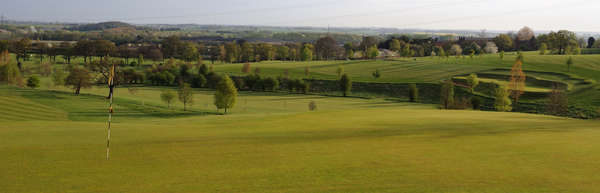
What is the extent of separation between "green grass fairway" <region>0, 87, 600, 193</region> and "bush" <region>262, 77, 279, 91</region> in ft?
188

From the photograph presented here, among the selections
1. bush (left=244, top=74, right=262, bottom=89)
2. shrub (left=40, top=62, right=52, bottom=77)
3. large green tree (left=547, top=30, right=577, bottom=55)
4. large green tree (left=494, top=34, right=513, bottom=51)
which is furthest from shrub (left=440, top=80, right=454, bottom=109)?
large green tree (left=494, top=34, right=513, bottom=51)

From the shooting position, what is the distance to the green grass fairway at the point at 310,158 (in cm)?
1345

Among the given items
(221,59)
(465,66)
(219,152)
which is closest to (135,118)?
(219,152)

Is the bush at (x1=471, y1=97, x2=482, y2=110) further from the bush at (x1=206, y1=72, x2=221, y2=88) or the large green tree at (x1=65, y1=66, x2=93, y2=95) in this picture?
the large green tree at (x1=65, y1=66, x2=93, y2=95)

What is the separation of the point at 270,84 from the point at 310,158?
69.3 meters

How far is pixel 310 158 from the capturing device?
55.9 feet

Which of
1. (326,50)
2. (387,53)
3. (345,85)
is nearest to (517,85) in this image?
(345,85)

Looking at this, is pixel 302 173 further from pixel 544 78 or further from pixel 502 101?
pixel 544 78

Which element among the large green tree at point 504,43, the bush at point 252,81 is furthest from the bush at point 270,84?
the large green tree at point 504,43

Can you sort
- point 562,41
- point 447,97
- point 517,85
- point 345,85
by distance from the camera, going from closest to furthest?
point 447,97
point 517,85
point 345,85
point 562,41

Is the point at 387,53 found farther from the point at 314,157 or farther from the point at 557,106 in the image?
the point at 314,157

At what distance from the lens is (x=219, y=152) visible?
17984 mm

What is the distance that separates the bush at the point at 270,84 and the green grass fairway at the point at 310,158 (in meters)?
57.4

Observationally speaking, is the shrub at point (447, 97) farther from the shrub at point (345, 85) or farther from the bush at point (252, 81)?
the bush at point (252, 81)
